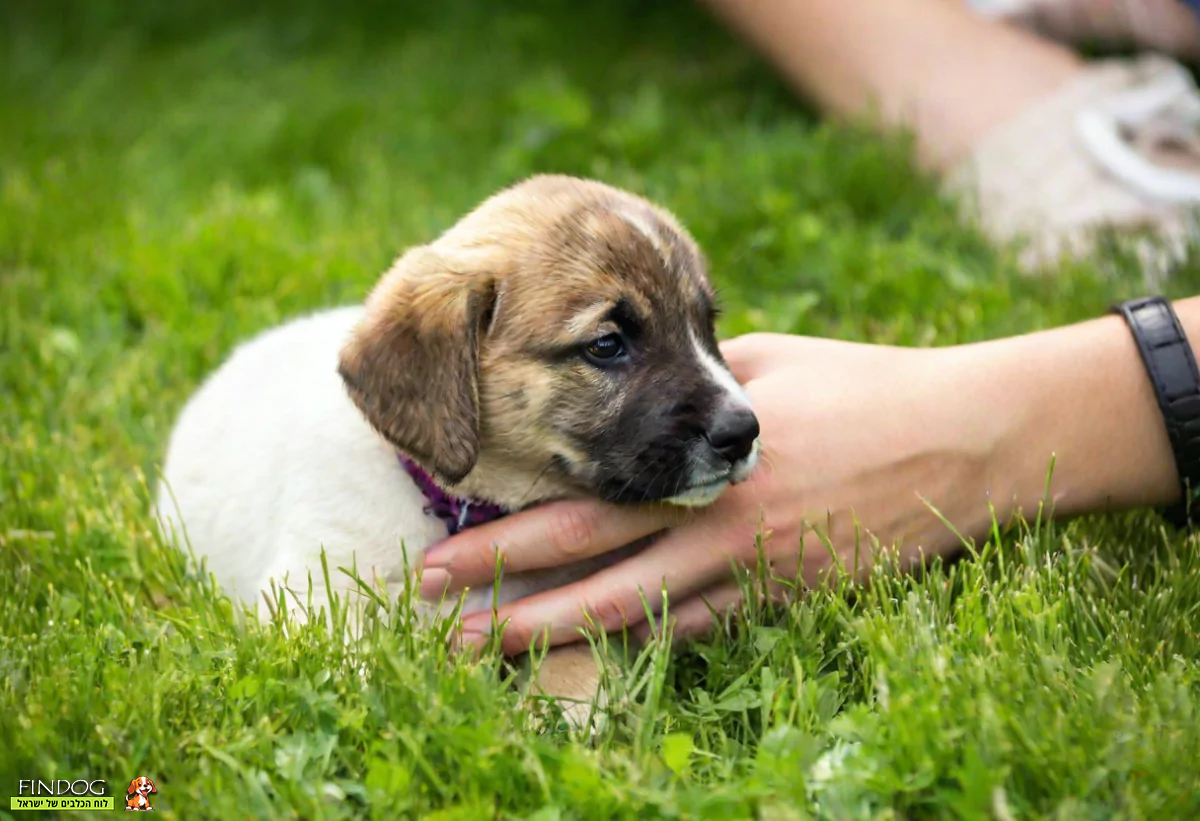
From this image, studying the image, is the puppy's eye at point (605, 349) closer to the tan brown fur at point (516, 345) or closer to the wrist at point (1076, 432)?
the tan brown fur at point (516, 345)

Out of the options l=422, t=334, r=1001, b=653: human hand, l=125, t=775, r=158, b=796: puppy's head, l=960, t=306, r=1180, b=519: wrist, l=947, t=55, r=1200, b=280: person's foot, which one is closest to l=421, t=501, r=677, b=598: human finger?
l=422, t=334, r=1001, b=653: human hand

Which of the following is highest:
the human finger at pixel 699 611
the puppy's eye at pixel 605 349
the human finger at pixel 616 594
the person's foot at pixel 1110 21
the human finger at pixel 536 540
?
the person's foot at pixel 1110 21

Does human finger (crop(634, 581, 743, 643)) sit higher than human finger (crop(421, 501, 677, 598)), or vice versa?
human finger (crop(421, 501, 677, 598))

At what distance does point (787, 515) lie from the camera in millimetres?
3070

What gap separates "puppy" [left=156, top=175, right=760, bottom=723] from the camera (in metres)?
2.91

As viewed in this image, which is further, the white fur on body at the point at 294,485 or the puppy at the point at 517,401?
the white fur on body at the point at 294,485

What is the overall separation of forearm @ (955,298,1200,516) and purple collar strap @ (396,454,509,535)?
136cm

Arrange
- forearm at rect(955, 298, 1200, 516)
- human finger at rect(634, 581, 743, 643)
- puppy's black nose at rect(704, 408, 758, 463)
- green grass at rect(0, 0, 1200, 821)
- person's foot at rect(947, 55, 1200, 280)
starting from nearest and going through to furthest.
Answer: green grass at rect(0, 0, 1200, 821) → puppy's black nose at rect(704, 408, 758, 463) → human finger at rect(634, 581, 743, 643) → forearm at rect(955, 298, 1200, 516) → person's foot at rect(947, 55, 1200, 280)

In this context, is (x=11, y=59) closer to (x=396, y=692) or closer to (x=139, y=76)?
(x=139, y=76)

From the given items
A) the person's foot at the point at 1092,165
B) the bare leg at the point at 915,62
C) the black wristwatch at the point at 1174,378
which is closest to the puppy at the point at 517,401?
the black wristwatch at the point at 1174,378

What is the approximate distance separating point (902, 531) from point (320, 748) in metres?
1.59

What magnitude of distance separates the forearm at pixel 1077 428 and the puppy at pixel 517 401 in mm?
756

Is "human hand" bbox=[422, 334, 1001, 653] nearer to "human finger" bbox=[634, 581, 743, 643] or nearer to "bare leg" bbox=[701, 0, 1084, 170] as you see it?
"human finger" bbox=[634, 581, 743, 643]

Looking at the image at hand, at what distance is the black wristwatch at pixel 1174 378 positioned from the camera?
311 centimetres
